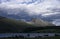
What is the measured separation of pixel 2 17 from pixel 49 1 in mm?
1108

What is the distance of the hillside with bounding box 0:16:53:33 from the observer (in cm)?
267

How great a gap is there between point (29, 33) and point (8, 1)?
2.83 feet

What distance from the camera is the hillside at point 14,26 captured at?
2675mm

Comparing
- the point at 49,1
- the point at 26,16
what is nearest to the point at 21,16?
the point at 26,16

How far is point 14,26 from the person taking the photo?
270 cm

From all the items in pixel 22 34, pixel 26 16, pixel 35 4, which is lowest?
pixel 22 34

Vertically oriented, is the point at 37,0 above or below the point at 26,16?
above

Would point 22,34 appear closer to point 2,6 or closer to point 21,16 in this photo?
point 21,16

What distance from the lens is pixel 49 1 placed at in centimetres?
271

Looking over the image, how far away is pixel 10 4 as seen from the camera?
2.69 metres

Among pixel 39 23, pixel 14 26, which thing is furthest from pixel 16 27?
pixel 39 23

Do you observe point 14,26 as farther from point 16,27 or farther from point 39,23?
point 39,23

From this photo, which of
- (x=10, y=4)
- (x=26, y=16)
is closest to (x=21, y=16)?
(x=26, y=16)

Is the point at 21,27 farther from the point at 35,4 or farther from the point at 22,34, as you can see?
the point at 35,4
